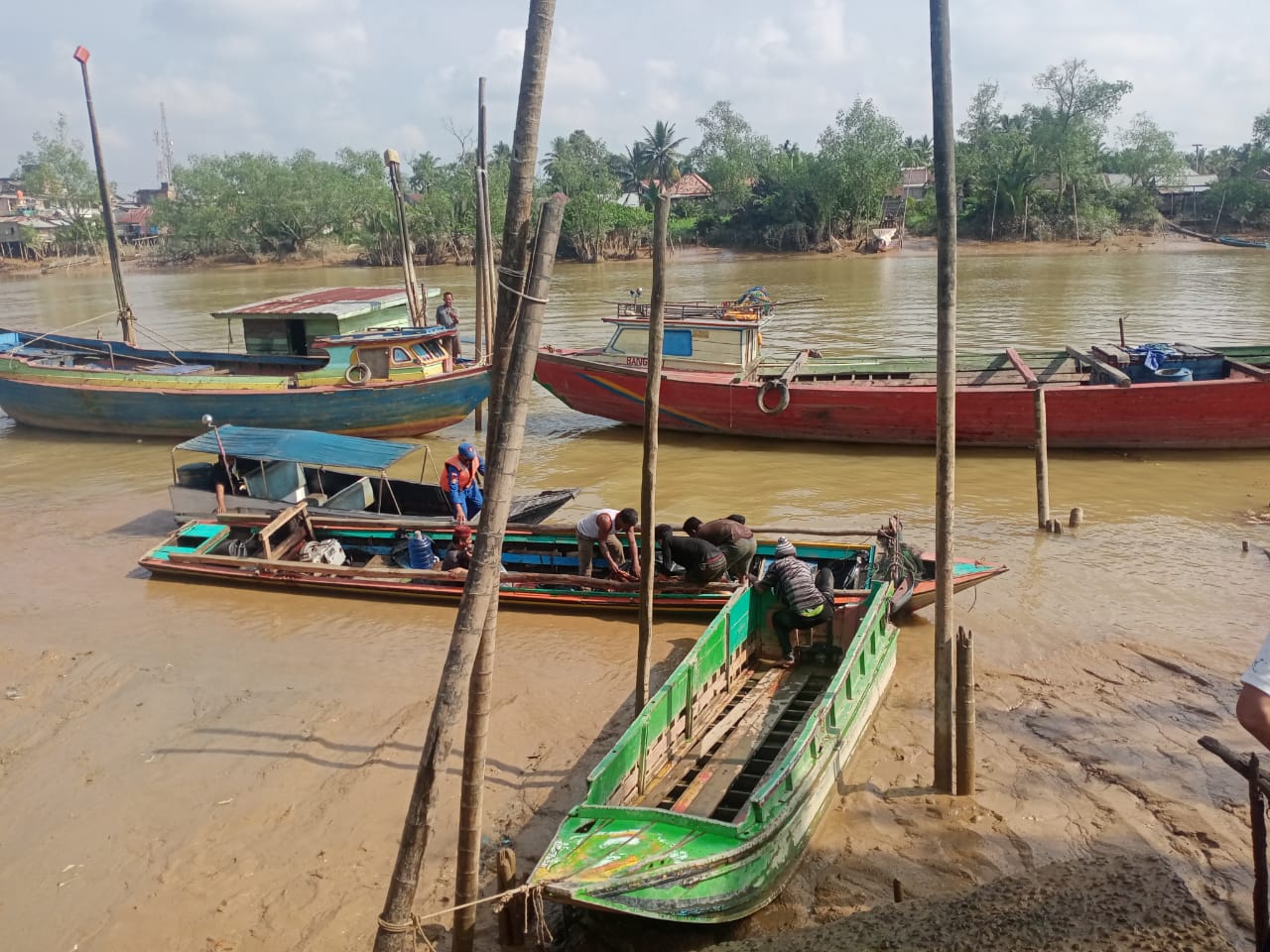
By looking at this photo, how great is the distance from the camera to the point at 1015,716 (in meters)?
6.65

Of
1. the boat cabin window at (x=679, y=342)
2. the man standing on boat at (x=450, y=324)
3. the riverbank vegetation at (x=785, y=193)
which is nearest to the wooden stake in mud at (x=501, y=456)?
the boat cabin window at (x=679, y=342)

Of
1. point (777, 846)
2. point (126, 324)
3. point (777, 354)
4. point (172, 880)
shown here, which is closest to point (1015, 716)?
point (777, 846)

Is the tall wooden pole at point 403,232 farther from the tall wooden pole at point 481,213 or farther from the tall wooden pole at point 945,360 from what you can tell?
the tall wooden pole at point 945,360

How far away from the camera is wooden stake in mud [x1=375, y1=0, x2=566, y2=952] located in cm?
354

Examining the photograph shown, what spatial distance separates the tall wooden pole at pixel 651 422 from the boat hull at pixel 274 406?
10.3m

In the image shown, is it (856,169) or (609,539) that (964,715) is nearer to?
(609,539)

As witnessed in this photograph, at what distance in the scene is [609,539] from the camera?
8.35 m

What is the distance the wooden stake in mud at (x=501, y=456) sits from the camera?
3535mm

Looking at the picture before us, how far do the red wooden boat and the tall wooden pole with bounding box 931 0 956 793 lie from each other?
27.2 ft

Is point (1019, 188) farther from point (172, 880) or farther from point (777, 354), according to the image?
point (172, 880)

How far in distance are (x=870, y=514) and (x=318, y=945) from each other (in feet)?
28.0

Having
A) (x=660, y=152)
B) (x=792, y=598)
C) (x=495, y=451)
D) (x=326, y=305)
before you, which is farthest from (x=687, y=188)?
(x=495, y=451)

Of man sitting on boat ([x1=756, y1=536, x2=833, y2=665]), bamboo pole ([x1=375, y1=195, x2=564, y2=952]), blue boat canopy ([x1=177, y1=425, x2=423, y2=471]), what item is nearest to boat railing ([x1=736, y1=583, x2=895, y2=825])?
man sitting on boat ([x1=756, y1=536, x2=833, y2=665])

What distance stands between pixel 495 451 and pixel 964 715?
3428 millimetres
